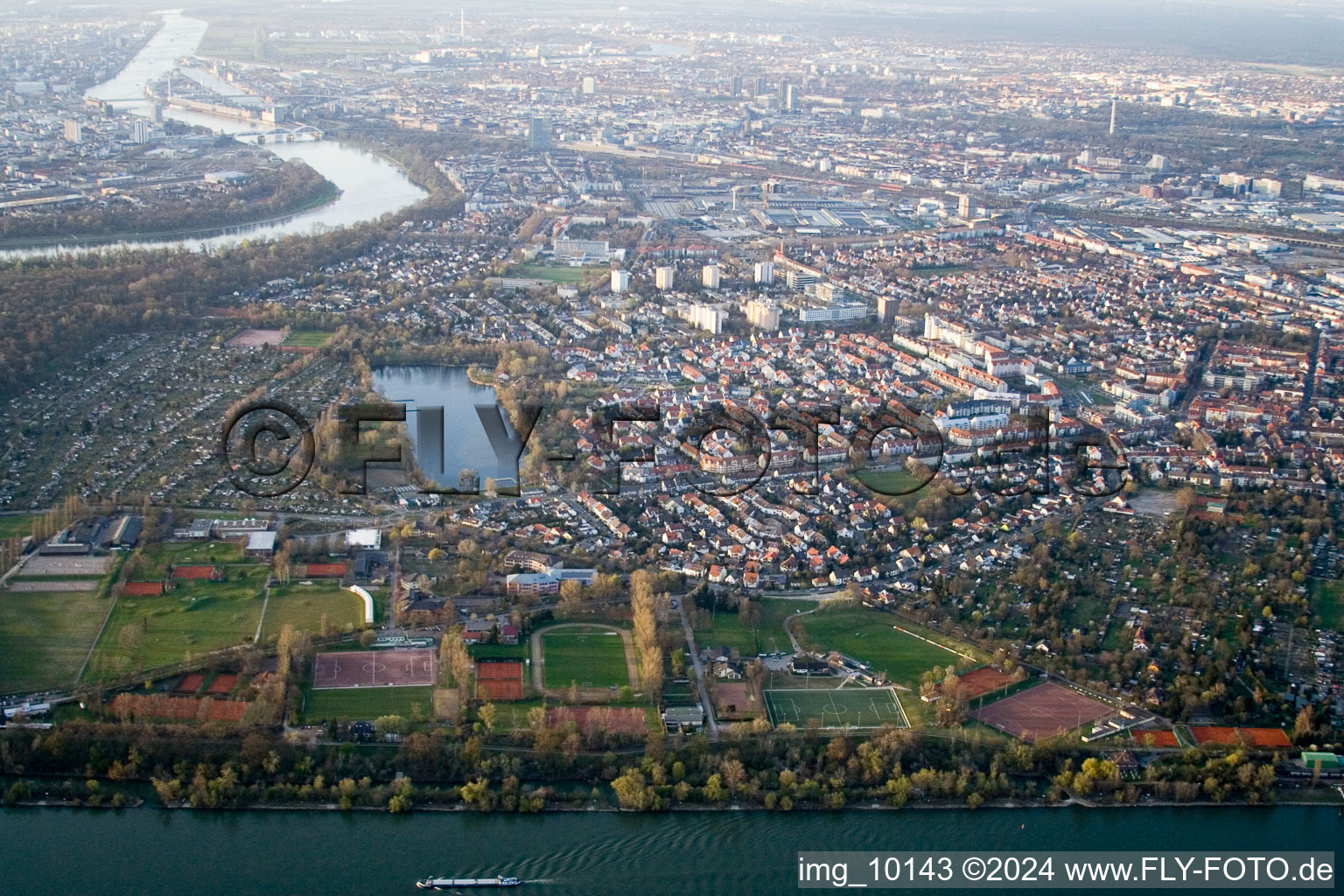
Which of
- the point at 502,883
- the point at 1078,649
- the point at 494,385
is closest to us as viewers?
the point at 502,883

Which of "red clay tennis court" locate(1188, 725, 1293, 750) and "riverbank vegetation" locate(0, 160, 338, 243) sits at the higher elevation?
"riverbank vegetation" locate(0, 160, 338, 243)

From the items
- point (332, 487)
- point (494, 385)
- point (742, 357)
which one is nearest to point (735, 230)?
point (742, 357)

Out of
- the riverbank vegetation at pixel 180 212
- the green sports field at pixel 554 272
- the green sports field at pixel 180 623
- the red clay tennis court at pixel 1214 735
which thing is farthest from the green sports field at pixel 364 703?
the riverbank vegetation at pixel 180 212

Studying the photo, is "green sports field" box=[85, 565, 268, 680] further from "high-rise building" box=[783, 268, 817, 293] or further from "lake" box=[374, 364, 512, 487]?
"high-rise building" box=[783, 268, 817, 293]

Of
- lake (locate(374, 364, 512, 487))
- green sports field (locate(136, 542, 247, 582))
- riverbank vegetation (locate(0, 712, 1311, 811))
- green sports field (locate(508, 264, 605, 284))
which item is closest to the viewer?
riverbank vegetation (locate(0, 712, 1311, 811))

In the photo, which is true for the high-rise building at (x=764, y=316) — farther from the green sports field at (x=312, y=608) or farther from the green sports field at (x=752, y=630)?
the green sports field at (x=312, y=608)

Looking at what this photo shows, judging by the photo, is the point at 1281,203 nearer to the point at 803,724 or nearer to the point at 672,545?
the point at 672,545

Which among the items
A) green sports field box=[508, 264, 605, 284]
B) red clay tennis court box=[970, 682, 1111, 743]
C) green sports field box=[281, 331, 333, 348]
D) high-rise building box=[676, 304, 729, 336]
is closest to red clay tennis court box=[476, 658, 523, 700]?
red clay tennis court box=[970, 682, 1111, 743]
